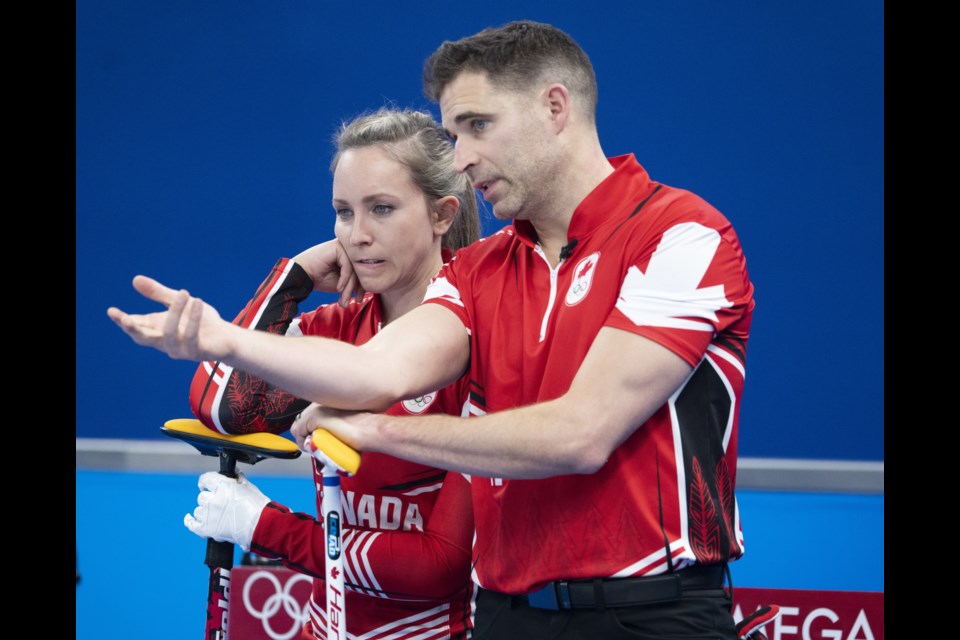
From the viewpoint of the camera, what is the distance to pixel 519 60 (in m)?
1.62

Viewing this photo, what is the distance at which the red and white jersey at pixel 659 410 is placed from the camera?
139 centimetres

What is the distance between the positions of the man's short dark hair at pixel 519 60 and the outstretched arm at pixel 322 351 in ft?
1.26

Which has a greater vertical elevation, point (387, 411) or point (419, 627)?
point (387, 411)

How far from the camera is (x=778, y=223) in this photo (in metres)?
4.11

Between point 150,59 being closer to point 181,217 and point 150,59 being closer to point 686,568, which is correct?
point 181,217

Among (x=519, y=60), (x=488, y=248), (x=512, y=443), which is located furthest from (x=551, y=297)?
(x=519, y=60)

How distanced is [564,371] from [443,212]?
2.14 ft

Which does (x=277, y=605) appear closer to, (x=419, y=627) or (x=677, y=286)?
(x=419, y=627)

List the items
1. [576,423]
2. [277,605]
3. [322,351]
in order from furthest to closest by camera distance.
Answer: [277,605] → [322,351] → [576,423]

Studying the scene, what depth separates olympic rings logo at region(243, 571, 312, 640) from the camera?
2527 mm

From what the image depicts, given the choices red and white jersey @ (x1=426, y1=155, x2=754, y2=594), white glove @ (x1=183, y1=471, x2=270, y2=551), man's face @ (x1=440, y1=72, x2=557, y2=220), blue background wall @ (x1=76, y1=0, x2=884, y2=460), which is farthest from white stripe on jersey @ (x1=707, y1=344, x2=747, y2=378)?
blue background wall @ (x1=76, y1=0, x2=884, y2=460)

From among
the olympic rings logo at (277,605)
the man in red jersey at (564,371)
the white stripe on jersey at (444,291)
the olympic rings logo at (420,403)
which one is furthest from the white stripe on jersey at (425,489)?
the olympic rings logo at (277,605)

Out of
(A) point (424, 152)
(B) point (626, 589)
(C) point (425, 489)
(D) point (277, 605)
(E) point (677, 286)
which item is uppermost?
(A) point (424, 152)

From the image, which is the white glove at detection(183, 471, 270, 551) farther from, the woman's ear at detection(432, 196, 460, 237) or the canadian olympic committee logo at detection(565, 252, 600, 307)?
the canadian olympic committee logo at detection(565, 252, 600, 307)
